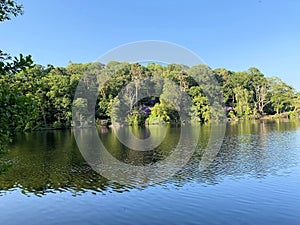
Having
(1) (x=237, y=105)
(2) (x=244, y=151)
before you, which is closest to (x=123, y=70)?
(1) (x=237, y=105)

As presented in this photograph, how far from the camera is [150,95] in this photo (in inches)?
2938

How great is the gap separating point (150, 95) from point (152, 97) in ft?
3.08

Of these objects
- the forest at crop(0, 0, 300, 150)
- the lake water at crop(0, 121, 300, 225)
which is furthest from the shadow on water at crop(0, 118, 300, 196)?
the forest at crop(0, 0, 300, 150)

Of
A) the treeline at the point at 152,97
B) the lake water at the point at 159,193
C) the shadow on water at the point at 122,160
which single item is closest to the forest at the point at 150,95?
the treeline at the point at 152,97

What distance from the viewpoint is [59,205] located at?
41.5ft

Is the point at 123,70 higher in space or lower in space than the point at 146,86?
higher

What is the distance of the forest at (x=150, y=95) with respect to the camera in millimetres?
64688

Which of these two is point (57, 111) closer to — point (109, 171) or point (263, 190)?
point (109, 171)

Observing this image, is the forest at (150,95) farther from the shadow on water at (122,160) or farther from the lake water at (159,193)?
the lake water at (159,193)

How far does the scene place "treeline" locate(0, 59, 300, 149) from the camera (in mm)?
64438

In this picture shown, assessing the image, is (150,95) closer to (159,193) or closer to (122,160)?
(122,160)

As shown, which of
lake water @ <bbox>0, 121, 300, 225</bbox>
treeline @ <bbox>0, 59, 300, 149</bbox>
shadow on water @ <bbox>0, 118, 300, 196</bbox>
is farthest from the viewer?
treeline @ <bbox>0, 59, 300, 149</bbox>

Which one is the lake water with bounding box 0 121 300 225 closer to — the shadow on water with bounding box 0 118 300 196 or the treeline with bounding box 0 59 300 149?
the shadow on water with bounding box 0 118 300 196

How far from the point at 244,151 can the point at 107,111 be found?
50077mm
